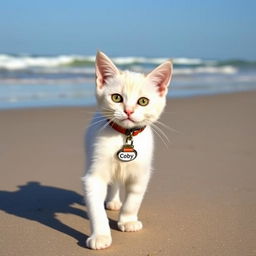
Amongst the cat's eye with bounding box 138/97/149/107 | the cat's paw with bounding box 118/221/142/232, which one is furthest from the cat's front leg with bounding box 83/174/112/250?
the cat's eye with bounding box 138/97/149/107

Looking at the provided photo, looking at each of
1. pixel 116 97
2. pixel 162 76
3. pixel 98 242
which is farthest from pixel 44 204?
pixel 162 76

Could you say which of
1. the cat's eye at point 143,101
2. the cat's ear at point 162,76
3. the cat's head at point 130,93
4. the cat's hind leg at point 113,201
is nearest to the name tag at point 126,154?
the cat's head at point 130,93

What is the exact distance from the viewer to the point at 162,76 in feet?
8.63

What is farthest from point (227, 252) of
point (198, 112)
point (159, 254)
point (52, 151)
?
point (198, 112)

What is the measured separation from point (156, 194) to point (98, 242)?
1084mm

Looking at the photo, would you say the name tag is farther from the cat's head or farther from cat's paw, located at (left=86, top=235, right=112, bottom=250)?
cat's paw, located at (left=86, top=235, right=112, bottom=250)

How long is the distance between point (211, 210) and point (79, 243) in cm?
96

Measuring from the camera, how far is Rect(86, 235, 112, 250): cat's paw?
2.43m

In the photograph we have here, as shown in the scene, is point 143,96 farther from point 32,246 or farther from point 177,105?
point 177,105

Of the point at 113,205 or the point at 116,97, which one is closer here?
the point at 116,97

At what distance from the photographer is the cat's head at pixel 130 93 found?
2477 millimetres

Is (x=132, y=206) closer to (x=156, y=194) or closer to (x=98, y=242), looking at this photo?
(x=98, y=242)

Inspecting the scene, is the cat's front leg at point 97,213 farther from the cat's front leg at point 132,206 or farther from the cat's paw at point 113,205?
the cat's paw at point 113,205

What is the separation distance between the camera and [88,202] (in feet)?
8.46
